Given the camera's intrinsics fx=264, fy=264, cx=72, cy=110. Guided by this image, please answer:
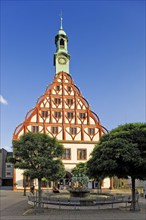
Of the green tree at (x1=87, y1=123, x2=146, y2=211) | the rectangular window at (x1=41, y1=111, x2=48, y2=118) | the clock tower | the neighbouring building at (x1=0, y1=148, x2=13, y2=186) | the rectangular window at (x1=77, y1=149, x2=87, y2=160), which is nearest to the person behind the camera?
the green tree at (x1=87, y1=123, x2=146, y2=211)

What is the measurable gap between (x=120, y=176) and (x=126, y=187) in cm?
3313

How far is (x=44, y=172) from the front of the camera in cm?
2109

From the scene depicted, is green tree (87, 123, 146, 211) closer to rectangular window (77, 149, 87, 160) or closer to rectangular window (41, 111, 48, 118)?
rectangular window (77, 149, 87, 160)

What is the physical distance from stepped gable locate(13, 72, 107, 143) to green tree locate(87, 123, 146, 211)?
2789 centimetres

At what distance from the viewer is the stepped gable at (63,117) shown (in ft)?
164

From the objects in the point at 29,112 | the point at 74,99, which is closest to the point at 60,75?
the point at 74,99

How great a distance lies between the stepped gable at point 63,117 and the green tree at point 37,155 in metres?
27.1

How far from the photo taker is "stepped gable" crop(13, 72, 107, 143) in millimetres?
50000

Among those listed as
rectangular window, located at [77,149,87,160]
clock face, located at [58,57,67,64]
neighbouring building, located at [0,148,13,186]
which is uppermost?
clock face, located at [58,57,67,64]

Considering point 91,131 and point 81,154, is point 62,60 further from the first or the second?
point 81,154

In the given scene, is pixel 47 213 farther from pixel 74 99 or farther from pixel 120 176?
pixel 74 99

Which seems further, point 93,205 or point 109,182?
point 109,182

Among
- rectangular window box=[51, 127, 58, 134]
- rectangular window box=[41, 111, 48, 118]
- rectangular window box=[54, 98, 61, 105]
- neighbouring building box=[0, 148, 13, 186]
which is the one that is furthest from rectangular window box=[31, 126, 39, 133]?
neighbouring building box=[0, 148, 13, 186]

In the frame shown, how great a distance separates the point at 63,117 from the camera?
51.4m
